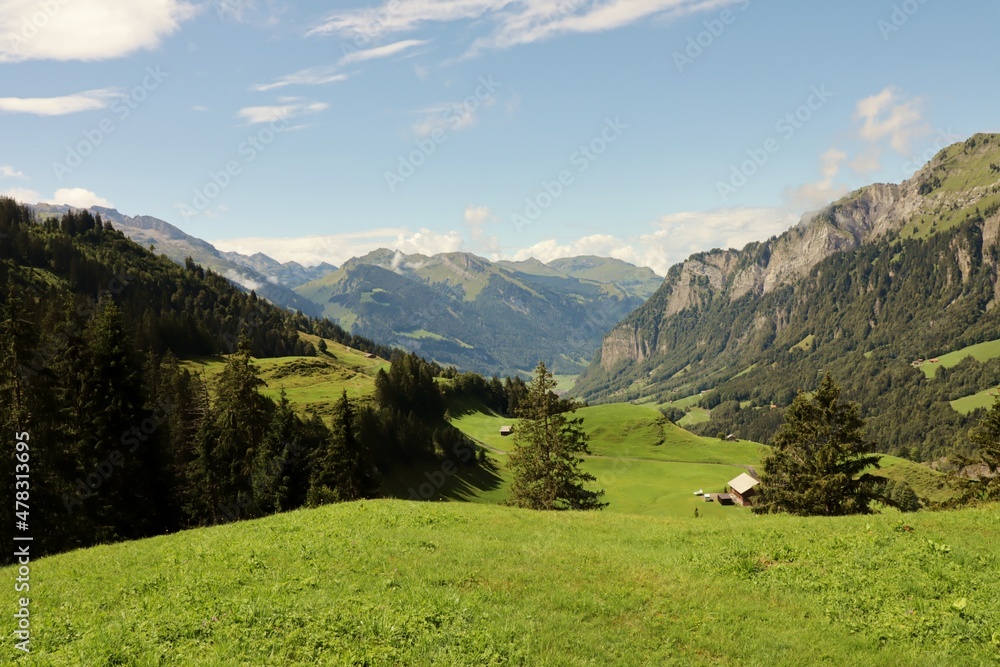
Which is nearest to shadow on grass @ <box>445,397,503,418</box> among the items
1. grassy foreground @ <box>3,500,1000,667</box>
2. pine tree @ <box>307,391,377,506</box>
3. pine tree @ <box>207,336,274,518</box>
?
pine tree @ <box>307,391,377,506</box>

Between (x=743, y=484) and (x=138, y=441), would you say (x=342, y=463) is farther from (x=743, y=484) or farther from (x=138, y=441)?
(x=743, y=484)

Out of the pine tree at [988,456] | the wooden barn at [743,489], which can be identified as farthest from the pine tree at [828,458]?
the wooden barn at [743,489]

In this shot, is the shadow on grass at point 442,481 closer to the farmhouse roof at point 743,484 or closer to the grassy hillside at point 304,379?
the grassy hillside at point 304,379

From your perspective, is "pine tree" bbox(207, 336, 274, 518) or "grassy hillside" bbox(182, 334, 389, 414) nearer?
"pine tree" bbox(207, 336, 274, 518)

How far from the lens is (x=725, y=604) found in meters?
16.8

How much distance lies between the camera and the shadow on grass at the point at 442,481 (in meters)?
99.7

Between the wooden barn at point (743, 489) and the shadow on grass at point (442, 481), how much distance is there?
49723 millimetres

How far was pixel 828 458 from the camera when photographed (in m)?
A: 43.7

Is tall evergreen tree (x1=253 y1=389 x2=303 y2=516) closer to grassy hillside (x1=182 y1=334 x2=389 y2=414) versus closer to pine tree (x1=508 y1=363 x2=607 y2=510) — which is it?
pine tree (x1=508 y1=363 x2=607 y2=510)

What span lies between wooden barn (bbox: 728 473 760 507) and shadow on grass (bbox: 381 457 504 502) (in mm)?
49723

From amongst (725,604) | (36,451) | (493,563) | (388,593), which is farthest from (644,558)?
(36,451)

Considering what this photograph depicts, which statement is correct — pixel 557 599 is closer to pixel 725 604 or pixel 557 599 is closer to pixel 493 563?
pixel 493 563

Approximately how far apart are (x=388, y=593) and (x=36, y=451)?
31.6m

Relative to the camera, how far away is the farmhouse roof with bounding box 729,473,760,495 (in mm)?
113050
